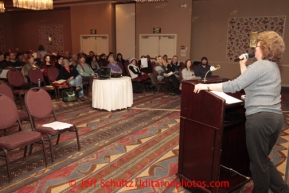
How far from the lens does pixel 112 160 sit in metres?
3.58

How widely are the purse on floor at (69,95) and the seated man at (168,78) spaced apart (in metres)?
2.85

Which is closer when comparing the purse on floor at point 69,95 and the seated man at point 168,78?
the purse on floor at point 69,95

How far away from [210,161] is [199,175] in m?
0.25

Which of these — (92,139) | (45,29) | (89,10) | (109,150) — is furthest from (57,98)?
(45,29)

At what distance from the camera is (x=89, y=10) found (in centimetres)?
1272

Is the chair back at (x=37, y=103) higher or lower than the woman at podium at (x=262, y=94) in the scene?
lower

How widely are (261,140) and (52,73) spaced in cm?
662

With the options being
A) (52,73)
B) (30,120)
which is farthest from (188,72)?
(30,120)

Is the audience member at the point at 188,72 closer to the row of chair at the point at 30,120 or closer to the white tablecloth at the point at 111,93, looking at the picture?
the white tablecloth at the point at 111,93

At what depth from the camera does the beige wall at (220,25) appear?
974 centimetres

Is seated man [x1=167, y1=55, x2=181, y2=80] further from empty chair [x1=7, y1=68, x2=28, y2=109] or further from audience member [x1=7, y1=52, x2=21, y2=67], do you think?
audience member [x1=7, y1=52, x2=21, y2=67]

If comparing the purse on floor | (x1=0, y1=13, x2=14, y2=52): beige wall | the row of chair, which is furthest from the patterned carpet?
(x1=0, y1=13, x2=14, y2=52): beige wall

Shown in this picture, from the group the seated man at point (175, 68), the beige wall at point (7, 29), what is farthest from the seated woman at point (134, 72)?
the beige wall at point (7, 29)

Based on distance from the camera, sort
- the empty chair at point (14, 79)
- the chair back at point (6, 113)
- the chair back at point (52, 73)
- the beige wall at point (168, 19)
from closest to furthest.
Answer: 1. the chair back at point (6, 113)
2. the empty chair at point (14, 79)
3. the chair back at point (52, 73)
4. the beige wall at point (168, 19)
